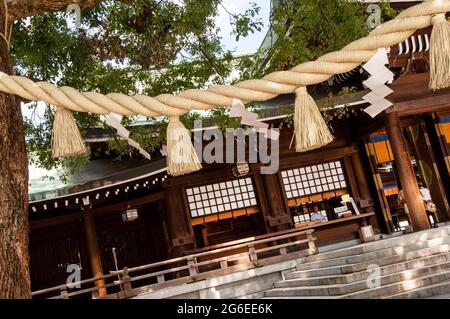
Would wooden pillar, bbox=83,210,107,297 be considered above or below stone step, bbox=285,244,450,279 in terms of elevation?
above

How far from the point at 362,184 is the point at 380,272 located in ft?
17.3

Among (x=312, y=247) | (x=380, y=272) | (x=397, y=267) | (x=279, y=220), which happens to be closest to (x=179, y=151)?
(x=380, y=272)

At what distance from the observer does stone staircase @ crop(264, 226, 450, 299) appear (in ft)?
24.2

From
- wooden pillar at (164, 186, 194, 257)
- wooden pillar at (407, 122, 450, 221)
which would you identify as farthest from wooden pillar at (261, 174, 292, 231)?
wooden pillar at (407, 122, 450, 221)

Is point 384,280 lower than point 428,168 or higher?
lower

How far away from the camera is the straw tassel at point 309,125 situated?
1.91 metres

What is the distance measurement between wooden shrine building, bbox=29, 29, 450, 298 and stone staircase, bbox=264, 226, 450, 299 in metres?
1.47

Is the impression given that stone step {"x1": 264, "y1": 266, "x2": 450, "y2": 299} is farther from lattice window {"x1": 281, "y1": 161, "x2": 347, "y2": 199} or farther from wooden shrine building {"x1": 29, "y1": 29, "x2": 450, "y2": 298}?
lattice window {"x1": 281, "y1": 161, "x2": 347, "y2": 199}

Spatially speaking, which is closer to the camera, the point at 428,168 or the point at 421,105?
the point at 421,105

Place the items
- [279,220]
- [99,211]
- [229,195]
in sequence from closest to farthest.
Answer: [99,211] → [279,220] → [229,195]

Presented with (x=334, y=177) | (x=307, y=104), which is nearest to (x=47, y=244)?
(x=334, y=177)

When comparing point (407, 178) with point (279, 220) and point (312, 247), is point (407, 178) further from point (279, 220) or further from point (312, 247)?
point (279, 220)

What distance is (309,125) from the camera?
1.92 meters

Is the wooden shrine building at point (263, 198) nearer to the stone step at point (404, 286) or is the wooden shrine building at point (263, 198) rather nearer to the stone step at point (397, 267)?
the stone step at point (397, 267)
